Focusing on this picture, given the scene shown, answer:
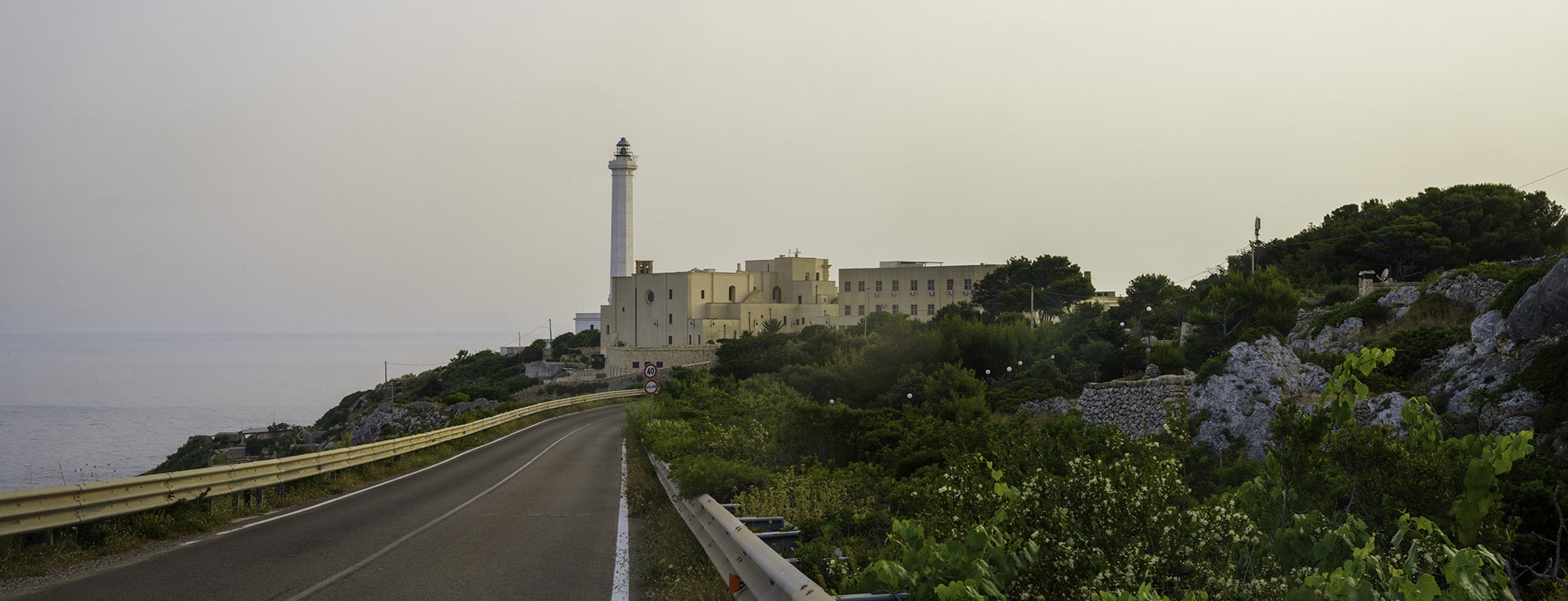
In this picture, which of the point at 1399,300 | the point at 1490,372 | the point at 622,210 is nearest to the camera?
the point at 1490,372

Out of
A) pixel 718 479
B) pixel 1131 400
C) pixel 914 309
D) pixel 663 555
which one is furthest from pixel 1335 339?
pixel 914 309

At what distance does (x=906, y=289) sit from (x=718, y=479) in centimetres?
9460

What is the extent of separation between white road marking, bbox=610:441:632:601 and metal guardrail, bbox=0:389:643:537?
5.30 meters

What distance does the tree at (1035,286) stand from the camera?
8625 centimetres

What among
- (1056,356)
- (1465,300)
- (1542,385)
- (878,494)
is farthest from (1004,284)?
(878,494)

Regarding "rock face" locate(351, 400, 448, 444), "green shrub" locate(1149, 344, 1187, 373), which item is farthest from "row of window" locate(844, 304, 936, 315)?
"green shrub" locate(1149, 344, 1187, 373)

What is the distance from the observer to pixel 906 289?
350 ft

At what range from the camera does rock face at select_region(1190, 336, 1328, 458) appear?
21875 millimetres

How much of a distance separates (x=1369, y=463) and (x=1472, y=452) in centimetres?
116

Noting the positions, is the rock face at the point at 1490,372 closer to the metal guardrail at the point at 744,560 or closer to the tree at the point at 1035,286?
the metal guardrail at the point at 744,560

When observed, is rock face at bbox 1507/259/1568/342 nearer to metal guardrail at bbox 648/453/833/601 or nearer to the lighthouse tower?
metal guardrail at bbox 648/453/833/601

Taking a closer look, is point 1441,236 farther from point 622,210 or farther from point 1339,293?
point 622,210

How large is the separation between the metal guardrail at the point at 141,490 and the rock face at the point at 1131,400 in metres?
18.7

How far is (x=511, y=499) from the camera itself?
55.1ft
